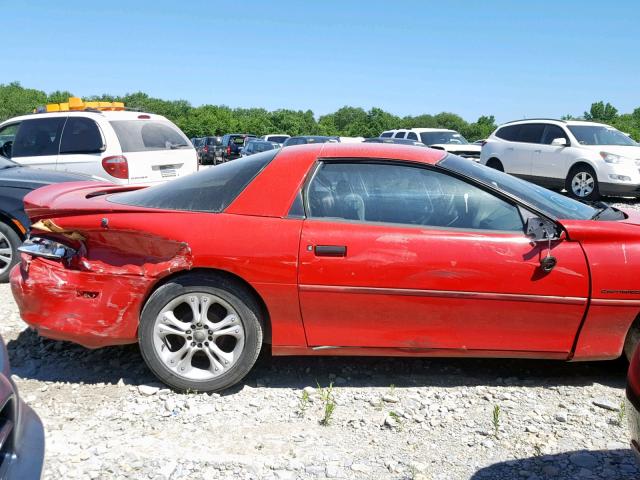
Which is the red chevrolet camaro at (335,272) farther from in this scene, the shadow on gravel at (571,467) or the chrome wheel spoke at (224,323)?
the shadow on gravel at (571,467)

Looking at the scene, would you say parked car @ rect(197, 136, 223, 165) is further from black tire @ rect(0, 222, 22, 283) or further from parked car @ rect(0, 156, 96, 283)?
black tire @ rect(0, 222, 22, 283)

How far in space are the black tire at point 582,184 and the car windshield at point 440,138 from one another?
6991 mm

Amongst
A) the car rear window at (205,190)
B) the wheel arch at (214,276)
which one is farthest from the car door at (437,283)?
the car rear window at (205,190)

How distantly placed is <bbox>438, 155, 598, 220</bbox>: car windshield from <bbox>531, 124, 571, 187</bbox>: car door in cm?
950

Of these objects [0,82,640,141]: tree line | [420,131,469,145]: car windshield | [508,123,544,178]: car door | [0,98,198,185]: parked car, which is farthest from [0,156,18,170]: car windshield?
[0,82,640,141]: tree line

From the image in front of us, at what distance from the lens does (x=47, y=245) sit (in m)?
3.57

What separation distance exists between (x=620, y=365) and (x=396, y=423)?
5.42ft

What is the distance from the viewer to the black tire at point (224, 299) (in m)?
3.37

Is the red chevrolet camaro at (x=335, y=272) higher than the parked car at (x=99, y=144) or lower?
lower

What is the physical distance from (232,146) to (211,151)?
2581mm

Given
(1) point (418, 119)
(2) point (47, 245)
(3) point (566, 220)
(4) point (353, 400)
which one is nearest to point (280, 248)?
(4) point (353, 400)

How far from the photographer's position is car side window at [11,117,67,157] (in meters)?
7.66

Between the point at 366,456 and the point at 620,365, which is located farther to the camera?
the point at 620,365

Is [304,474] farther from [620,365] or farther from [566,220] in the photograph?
[620,365]
